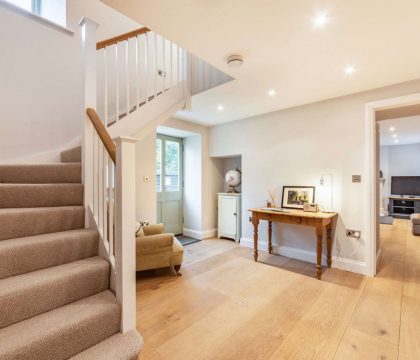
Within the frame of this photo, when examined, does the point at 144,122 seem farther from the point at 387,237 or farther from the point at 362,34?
the point at 387,237

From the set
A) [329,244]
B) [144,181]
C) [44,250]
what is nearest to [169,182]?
[144,181]

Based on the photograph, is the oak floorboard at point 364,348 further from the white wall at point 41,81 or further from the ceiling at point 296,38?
the white wall at point 41,81

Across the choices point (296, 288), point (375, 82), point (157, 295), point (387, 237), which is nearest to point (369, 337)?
point (296, 288)

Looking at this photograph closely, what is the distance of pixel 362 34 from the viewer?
1780 millimetres

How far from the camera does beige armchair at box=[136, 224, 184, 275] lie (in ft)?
8.70

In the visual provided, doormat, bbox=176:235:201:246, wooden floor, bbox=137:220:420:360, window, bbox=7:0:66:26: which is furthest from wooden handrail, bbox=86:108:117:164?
doormat, bbox=176:235:201:246

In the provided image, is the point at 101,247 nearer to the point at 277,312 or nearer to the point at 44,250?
the point at 44,250

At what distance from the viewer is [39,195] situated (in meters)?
1.91

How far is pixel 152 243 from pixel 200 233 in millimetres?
2028

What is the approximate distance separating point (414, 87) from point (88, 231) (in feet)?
12.4

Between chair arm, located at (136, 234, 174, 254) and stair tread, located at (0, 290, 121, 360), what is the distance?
1.13 m

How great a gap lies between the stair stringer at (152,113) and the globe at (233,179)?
1885 mm

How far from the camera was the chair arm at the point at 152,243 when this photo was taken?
2.63 metres

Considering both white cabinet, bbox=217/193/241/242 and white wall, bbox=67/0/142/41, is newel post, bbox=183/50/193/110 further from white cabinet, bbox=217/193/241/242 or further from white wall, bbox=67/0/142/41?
white cabinet, bbox=217/193/241/242
